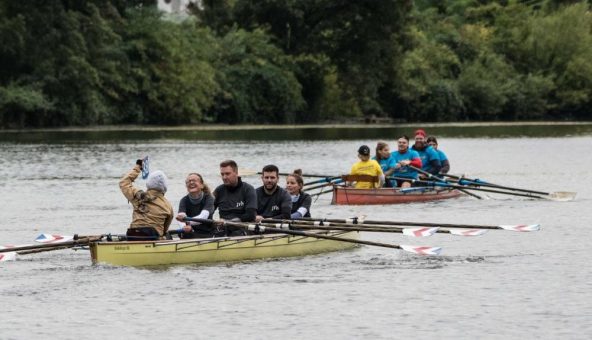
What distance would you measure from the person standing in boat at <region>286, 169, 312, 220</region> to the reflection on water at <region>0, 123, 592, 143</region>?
41.3 meters

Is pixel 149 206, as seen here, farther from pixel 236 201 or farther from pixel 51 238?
pixel 51 238

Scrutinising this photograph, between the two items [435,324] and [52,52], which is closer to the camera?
[435,324]

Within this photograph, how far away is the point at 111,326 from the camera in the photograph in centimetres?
1714

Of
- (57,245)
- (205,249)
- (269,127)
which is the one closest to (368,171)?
(205,249)

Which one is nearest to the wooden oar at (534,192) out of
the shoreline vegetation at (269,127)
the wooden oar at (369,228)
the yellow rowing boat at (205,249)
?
the wooden oar at (369,228)

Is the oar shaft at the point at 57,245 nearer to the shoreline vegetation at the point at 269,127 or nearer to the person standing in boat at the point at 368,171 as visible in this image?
the person standing in boat at the point at 368,171

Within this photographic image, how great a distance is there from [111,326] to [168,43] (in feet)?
203

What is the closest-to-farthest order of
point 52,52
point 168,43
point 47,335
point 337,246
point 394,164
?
point 47,335, point 337,246, point 394,164, point 52,52, point 168,43

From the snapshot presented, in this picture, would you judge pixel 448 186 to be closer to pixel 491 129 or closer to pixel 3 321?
pixel 3 321

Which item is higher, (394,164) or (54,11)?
(54,11)

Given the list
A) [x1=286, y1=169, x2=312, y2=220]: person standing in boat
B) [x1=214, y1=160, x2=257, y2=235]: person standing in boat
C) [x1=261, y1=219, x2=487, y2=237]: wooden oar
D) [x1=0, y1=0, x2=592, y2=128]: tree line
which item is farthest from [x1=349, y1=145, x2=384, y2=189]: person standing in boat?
[x1=0, y1=0, x2=592, y2=128]: tree line

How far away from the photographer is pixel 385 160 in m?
33.6

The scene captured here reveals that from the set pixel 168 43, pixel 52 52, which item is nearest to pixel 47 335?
pixel 52 52

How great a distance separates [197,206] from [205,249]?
31.4 inches
